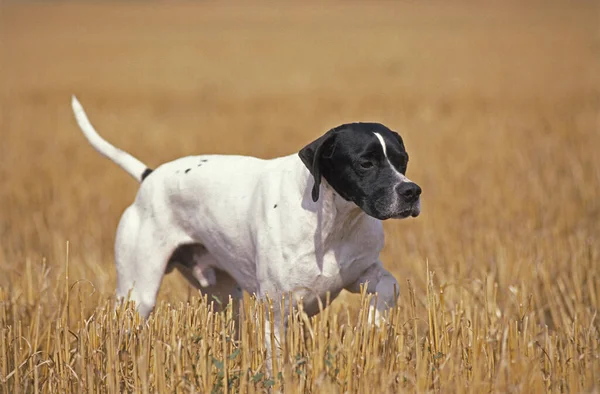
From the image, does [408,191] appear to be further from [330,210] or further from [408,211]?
[330,210]

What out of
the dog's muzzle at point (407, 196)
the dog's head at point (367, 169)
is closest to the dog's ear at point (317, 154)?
the dog's head at point (367, 169)

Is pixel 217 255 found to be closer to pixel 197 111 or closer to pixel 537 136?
pixel 537 136

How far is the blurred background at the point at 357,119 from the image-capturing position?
24.5 feet

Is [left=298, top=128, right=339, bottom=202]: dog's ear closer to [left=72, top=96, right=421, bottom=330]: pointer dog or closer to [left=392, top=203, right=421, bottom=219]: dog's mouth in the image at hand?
[left=72, top=96, right=421, bottom=330]: pointer dog

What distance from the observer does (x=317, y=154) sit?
177 inches

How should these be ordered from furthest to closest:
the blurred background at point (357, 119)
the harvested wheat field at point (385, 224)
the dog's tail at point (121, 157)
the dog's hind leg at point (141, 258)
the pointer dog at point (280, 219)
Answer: the blurred background at point (357, 119)
the dog's tail at point (121, 157)
the dog's hind leg at point (141, 258)
the pointer dog at point (280, 219)
the harvested wheat field at point (385, 224)

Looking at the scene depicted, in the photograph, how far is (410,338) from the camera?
4.82 meters

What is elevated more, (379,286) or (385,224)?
(379,286)

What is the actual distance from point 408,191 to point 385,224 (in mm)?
4496

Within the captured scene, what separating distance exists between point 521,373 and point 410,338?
875mm

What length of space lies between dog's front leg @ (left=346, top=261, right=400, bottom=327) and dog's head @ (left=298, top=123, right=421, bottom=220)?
1.53ft

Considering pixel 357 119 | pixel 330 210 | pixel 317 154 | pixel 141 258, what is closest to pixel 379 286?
pixel 330 210

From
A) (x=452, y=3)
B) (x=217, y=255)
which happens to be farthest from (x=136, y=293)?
(x=452, y=3)

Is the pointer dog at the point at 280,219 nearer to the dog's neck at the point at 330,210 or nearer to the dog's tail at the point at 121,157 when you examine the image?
the dog's neck at the point at 330,210
